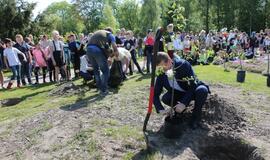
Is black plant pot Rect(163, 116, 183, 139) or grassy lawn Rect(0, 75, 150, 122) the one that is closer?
black plant pot Rect(163, 116, 183, 139)

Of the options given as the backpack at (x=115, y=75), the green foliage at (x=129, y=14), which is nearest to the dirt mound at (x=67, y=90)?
the backpack at (x=115, y=75)

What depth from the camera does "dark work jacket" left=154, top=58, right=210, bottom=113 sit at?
23.1 ft

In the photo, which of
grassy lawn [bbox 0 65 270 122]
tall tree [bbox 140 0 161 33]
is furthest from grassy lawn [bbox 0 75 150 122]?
tall tree [bbox 140 0 161 33]

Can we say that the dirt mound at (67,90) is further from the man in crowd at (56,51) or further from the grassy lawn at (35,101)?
the man in crowd at (56,51)

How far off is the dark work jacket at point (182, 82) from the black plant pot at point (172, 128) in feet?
0.98

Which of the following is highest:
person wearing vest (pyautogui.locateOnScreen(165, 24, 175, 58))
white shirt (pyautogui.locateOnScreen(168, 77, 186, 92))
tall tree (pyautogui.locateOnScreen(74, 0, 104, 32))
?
tall tree (pyautogui.locateOnScreen(74, 0, 104, 32))

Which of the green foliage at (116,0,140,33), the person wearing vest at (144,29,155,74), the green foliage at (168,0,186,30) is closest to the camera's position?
the green foliage at (168,0,186,30)

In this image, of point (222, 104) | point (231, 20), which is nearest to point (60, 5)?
point (231, 20)

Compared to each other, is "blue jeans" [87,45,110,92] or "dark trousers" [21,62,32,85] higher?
"blue jeans" [87,45,110,92]

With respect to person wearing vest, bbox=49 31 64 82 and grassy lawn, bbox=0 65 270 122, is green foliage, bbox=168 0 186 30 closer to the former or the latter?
grassy lawn, bbox=0 65 270 122

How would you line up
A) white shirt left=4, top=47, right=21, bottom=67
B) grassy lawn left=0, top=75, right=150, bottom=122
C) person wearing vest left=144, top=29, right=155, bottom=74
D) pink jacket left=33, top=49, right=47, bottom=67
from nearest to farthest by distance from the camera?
grassy lawn left=0, top=75, right=150, bottom=122
white shirt left=4, top=47, right=21, bottom=67
pink jacket left=33, top=49, right=47, bottom=67
person wearing vest left=144, top=29, right=155, bottom=74

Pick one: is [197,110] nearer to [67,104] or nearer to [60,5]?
[67,104]

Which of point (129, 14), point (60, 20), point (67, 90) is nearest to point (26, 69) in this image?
point (67, 90)

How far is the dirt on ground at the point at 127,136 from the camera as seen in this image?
6.64 meters
